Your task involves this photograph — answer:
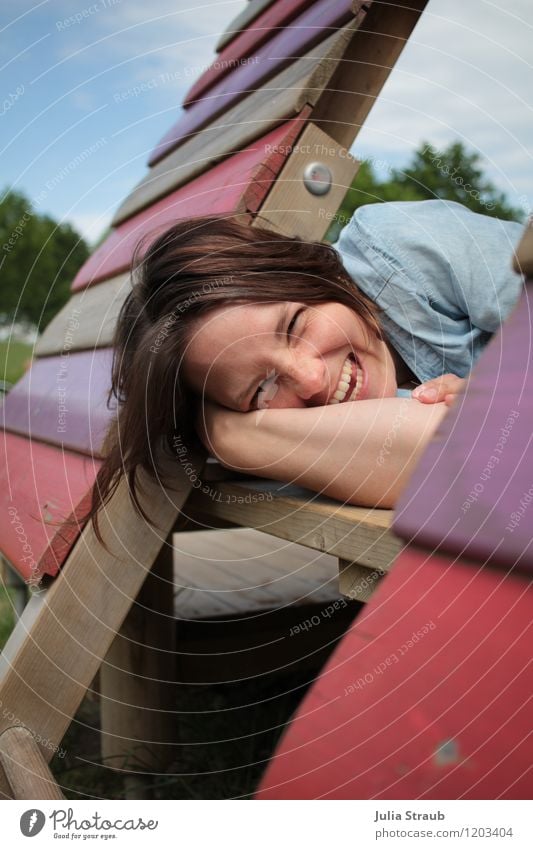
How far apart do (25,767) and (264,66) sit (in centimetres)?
108

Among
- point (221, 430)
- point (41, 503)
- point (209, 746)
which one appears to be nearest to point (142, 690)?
point (209, 746)

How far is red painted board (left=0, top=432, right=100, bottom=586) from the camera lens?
92 cm

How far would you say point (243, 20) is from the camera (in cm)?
173

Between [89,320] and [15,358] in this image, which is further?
[15,358]

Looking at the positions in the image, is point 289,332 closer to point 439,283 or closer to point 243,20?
point 439,283

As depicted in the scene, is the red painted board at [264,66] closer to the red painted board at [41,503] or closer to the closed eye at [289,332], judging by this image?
the closed eye at [289,332]

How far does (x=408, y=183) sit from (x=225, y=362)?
460 centimetres

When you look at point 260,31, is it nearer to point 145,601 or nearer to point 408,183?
point 145,601

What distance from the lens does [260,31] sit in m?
1.53

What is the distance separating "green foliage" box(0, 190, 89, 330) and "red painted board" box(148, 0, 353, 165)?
106 cm

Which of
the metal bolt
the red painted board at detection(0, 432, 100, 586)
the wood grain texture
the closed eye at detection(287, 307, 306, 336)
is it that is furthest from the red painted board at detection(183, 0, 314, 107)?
the red painted board at detection(0, 432, 100, 586)
